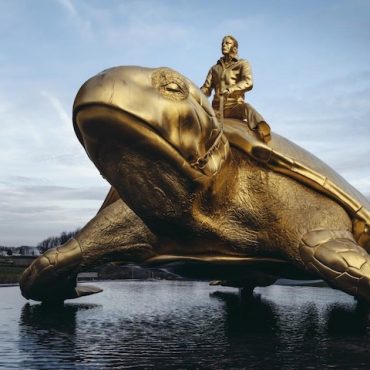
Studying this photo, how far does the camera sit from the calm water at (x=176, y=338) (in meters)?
4.03

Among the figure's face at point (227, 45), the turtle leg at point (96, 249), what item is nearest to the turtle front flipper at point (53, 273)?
the turtle leg at point (96, 249)

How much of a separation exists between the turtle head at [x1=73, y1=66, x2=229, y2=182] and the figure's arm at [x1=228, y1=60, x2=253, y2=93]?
196 cm

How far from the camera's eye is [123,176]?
4984mm

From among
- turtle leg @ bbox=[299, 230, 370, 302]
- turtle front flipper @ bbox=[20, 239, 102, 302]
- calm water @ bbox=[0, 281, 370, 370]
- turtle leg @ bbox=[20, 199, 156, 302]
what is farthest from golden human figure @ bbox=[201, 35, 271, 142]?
turtle front flipper @ bbox=[20, 239, 102, 302]

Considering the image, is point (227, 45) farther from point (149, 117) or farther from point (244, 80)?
point (149, 117)

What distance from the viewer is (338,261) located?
5.89 m

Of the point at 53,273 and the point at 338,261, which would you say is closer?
the point at 338,261

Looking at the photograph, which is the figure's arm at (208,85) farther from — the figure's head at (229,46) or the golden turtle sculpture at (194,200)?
the golden turtle sculpture at (194,200)

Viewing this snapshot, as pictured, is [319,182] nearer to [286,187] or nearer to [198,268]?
[286,187]

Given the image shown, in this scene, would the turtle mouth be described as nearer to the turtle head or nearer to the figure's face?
the turtle head

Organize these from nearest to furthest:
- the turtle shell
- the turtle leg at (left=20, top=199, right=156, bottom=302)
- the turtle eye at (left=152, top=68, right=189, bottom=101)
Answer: the turtle eye at (left=152, top=68, right=189, bottom=101) < the turtle shell < the turtle leg at (left=20, top=199, right=156, bottom=302)

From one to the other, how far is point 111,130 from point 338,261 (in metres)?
2.93

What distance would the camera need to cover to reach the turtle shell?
6.24 metres

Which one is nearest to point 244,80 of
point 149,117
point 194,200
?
point 194,200
